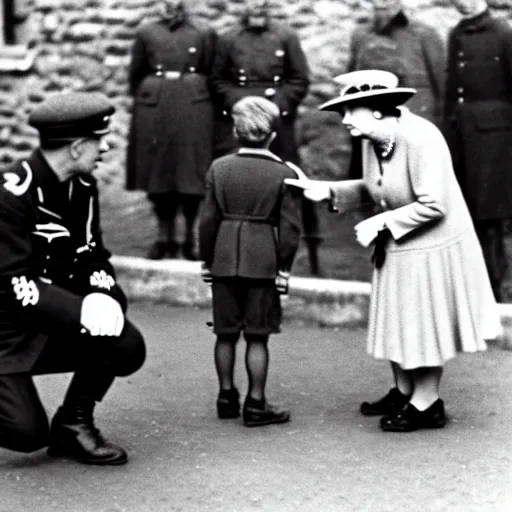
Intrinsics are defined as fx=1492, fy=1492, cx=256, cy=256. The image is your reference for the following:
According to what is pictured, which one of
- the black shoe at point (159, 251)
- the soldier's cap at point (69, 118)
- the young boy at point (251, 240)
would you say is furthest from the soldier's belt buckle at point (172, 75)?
the soldier's cap at point (69, 118)

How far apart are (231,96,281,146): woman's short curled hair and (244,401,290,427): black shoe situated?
3.94 ft

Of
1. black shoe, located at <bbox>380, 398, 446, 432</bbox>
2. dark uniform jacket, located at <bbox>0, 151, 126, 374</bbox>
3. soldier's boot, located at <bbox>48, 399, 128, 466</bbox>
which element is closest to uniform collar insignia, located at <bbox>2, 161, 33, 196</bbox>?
dark uniform jacket, located at <bbox>0, 151, 126, 374</bbox>

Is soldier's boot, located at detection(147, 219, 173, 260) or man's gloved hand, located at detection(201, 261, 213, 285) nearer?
man's gloved hand, located at detection(201, 261, 213, 285)

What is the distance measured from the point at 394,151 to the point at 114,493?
198cm

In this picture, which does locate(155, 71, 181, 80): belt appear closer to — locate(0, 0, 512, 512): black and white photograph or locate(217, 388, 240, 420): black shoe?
locate(0, 0, 512, 512): black and white photograph

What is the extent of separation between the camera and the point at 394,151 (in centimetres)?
650

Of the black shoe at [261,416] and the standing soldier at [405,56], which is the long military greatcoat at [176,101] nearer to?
the standing soldier at [405,56]

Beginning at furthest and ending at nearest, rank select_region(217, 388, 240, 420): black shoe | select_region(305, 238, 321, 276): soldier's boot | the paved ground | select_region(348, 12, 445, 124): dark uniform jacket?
select_region(305, 238, 321, 276): soldier's boot
select_region(348, 12, 445, 124): dark uniform jacket
select_region(217, 388, 240, 420): black shoe
the paved ground

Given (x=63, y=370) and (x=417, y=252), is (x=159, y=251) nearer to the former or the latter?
(x=417, y=252)

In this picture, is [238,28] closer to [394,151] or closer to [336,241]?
[336,241]

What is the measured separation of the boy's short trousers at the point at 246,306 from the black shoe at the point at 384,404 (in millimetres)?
560

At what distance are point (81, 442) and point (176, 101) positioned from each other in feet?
14.9

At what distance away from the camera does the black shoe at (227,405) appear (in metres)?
6.83

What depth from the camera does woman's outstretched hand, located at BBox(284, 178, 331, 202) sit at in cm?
669
